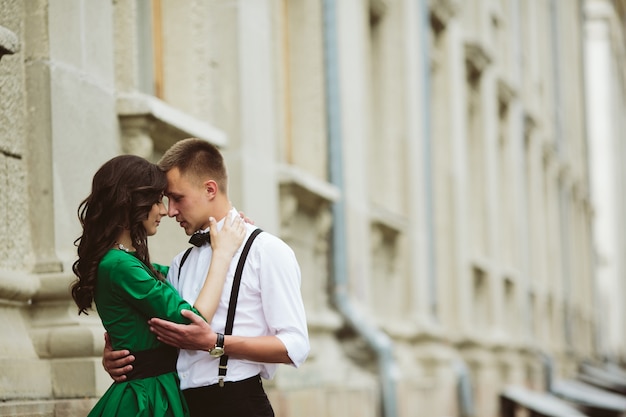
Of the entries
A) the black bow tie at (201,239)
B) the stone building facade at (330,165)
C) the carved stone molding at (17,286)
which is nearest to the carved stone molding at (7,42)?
the stone building facade at (330,165)

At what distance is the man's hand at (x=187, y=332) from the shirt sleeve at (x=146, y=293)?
0.02 m

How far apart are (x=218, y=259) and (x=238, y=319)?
211 mm

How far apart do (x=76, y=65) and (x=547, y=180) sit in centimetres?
2256

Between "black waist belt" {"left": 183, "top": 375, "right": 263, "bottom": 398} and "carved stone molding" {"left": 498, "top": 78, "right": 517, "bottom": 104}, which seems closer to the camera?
"black waist belt" {"left": 183, "top": 375, "right": 263, "bottom": 398}

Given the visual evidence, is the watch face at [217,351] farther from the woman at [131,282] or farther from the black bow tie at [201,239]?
the black bow tie at [201,239]

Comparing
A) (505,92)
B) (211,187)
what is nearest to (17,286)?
(211,187)

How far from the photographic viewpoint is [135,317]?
472cm

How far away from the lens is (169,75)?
9.06m

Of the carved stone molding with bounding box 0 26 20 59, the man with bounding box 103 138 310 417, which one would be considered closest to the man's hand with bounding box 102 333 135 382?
the man with bounding box 103 138 310 417

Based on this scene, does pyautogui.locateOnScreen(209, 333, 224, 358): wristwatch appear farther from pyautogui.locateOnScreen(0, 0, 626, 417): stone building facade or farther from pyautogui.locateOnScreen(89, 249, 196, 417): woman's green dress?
pyautogui.locateOnScreen(0, 0, 626, 417): stone building facade

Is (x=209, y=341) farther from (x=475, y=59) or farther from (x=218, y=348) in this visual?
(x=475, y=59)

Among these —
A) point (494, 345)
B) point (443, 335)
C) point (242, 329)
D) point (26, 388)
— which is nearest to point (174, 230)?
point (26, 388)

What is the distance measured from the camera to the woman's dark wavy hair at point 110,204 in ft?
15.5

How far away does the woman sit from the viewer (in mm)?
4672
